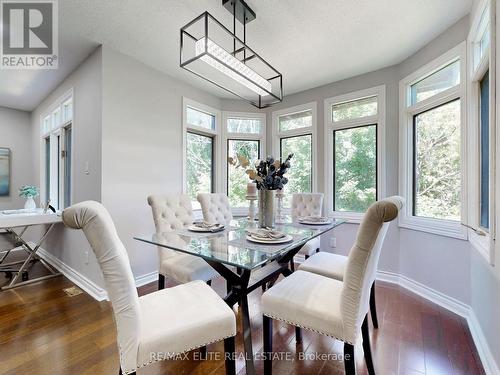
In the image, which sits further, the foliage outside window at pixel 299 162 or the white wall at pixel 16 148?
the white wall at pixel 16 148

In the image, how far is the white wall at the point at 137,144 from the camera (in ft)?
8.23

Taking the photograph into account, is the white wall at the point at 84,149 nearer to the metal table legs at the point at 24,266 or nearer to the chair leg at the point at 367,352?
the metal table legs at the point at 24,266

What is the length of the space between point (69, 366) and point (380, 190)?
3419 millimetres

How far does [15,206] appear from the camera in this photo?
14.8 ft

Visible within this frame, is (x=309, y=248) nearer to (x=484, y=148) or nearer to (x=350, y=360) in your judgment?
(x=350, y=360)

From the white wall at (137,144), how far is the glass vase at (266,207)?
1.54m

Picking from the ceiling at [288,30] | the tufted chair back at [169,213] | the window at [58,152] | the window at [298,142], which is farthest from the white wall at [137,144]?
the window at [298,142]

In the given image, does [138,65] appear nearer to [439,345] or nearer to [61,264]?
[61,264]

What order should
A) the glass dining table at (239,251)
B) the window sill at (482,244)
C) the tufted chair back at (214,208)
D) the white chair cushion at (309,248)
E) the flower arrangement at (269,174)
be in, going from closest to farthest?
the glass dining table at (239,251), the window sill at (482,244), the flower arrangement at (269,174), the tufted chair back at (214,208), the white chair cushion at (309,248)

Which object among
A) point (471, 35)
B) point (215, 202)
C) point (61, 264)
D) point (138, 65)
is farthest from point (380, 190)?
point (61, 264)

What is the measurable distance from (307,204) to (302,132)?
1.27m

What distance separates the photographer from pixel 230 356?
1212mm

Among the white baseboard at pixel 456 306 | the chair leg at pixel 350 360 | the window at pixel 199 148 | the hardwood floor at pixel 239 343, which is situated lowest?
the hardwood floor at pixel 239 343

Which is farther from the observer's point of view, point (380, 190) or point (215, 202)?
point (380, 190)
